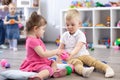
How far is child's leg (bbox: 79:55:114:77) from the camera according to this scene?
72.4 inches

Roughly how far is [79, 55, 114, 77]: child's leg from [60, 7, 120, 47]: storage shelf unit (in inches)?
76.2

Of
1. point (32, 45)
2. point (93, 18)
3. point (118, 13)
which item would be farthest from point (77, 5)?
point (32, 45)

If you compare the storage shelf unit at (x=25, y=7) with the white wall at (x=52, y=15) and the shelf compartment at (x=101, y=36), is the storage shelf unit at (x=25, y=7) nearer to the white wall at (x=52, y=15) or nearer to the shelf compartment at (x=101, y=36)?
the white wall at (x=52, y=15)

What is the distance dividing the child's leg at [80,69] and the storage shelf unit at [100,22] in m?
2.04

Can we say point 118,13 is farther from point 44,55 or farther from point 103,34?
point 44,55

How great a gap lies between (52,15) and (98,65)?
303 cm

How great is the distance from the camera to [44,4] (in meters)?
4.96

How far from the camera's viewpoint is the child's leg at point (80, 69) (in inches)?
70.2

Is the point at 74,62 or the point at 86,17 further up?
the point at 86,17

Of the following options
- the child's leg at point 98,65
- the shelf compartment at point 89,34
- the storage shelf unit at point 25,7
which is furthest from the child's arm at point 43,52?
the storage shelf unit at point 25,7

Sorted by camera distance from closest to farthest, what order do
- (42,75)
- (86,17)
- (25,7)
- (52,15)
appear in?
(42,75)
(86,17)
(25,7)
(52,15)

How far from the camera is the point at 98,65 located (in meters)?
2.00

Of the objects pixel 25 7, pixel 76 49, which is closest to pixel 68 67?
pixel 76 49

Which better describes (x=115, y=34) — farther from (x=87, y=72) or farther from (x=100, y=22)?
(x=87, y=72)
